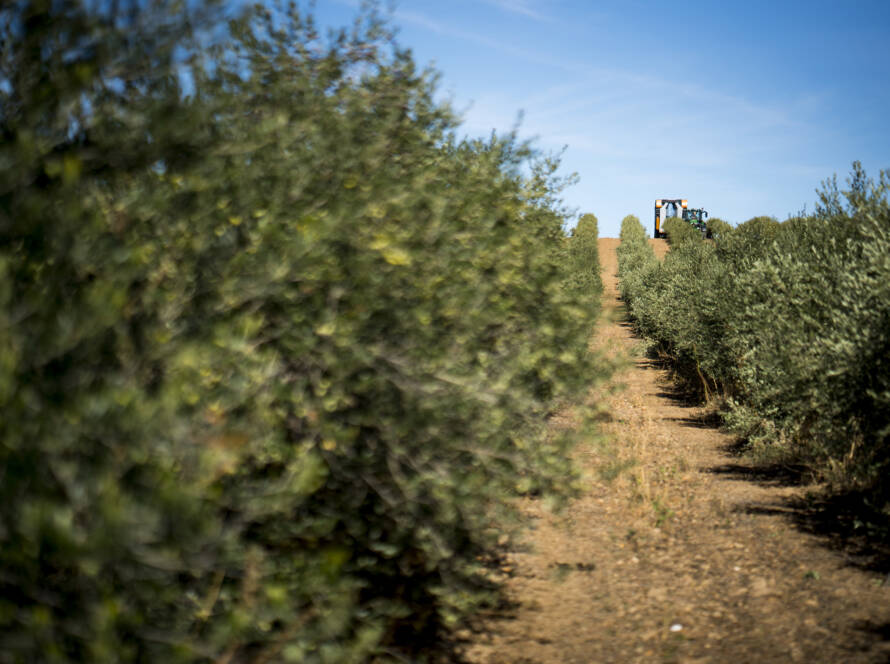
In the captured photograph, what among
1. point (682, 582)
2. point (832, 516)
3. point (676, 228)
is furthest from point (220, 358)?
point (676, 228)

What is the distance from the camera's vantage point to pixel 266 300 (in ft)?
10.3

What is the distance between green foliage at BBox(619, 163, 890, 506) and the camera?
8.11m

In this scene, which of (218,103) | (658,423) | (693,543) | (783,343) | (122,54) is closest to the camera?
(122,54)

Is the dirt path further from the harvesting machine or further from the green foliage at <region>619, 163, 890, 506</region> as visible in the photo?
the harvesting machine

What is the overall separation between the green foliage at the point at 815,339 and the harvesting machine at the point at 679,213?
51900 mm

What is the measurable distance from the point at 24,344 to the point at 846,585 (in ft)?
24.7

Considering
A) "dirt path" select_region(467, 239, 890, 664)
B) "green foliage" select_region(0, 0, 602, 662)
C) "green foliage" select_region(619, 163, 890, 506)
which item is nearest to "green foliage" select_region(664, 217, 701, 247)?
"green foliage" select_region(619, 163, 890, 506)

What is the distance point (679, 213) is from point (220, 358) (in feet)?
253

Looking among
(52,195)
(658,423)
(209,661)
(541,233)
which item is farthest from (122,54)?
(658,423)

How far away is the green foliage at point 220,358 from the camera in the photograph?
2088mm

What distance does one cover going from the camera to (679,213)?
74062 mm

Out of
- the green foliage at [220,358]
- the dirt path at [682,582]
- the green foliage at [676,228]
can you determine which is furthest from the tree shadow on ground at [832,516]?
the green foliage at [676,228]

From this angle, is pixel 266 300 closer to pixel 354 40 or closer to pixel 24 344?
pixel 24 344

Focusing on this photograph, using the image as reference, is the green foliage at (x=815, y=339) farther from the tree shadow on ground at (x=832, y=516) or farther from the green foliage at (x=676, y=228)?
the green foliage at (x=676, y=228)
